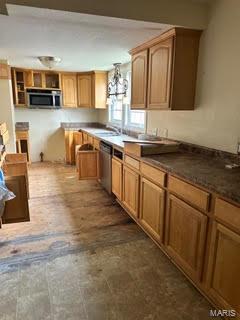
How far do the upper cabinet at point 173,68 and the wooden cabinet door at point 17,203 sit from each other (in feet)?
5.53

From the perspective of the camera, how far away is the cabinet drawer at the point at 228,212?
1.34 meters

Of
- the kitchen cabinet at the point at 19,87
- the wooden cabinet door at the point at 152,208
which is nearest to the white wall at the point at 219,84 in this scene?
the wooden cabinet door at the point at 152,208

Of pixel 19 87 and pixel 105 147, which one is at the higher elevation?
pixel 19 87

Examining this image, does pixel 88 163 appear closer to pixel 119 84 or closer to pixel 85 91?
pixel 119 84

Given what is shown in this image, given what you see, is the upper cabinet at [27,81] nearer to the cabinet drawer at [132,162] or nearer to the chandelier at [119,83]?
the chandelier at [119,83]

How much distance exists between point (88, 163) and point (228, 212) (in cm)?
289

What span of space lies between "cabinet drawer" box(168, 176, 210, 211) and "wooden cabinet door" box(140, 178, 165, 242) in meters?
0.19

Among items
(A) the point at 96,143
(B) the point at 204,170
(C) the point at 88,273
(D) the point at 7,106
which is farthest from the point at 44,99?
(B) the point at 204,170

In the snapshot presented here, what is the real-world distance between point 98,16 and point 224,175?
1665 millimetres

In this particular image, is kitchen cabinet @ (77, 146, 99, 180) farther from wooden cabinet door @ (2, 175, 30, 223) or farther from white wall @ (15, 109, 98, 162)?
white wall @ (15, 109, 98, 162)

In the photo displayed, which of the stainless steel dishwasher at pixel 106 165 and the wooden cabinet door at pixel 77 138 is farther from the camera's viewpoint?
the wooden cabinet door at pixel 77 138

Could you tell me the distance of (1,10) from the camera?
1892mm

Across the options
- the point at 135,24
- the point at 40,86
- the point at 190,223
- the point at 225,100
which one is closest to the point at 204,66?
the point at 225,100

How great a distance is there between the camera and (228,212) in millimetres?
1399
